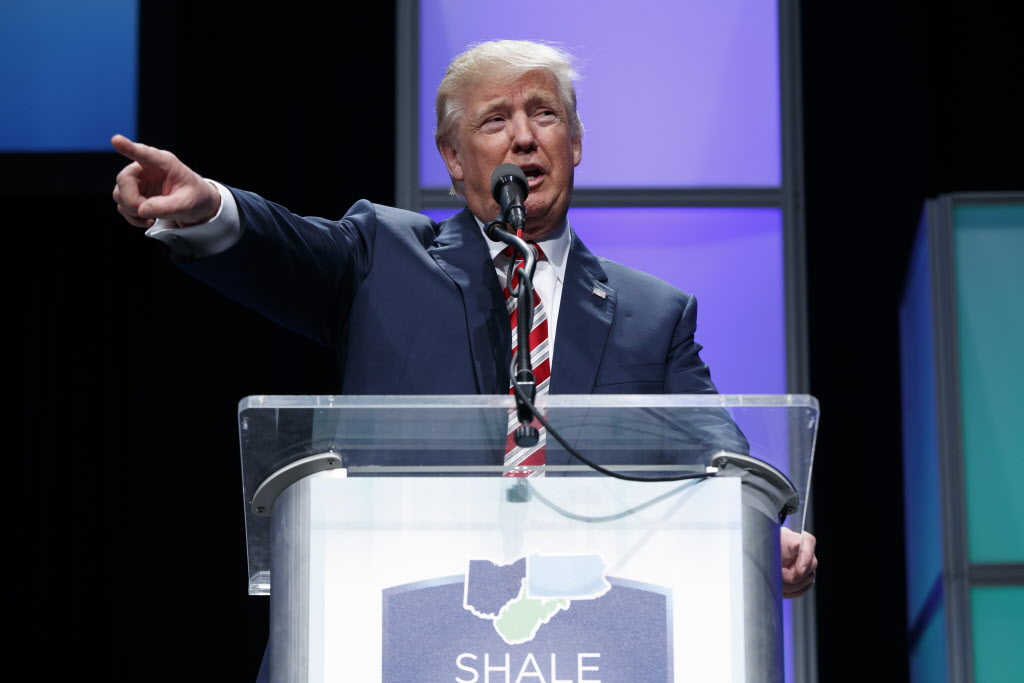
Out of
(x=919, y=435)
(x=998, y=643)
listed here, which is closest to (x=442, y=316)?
(x=998, y=643)

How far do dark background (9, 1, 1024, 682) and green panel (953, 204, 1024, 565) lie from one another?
128mm

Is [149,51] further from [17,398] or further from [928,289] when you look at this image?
[928,289]

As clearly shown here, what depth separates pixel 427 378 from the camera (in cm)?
191

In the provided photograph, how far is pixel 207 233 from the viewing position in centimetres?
156

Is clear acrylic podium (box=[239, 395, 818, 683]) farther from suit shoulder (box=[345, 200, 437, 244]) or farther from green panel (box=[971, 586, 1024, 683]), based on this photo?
green panel (box=[971, 586, 1024, 683])

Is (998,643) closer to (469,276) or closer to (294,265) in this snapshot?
(469,276)

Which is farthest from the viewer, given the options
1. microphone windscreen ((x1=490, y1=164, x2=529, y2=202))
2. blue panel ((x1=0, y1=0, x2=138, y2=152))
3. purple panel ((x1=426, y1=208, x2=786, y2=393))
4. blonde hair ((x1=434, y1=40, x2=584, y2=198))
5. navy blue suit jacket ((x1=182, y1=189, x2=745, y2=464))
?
purple panel ((x1=426, y1=208, x2=786, y2=393))

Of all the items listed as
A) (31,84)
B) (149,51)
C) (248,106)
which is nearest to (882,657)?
(248,106)

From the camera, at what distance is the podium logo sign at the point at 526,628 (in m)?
1.22

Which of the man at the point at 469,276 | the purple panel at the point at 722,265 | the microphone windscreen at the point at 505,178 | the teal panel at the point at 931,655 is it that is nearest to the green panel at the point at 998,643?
the teal panel at the point at 931,655

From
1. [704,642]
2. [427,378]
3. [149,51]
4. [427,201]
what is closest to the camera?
[704,642]

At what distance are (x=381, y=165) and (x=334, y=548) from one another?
2899mm

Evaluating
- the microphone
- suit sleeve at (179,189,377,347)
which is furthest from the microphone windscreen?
suit sleeve at (179,189,377,347)

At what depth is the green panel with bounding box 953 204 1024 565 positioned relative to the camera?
354 cm
